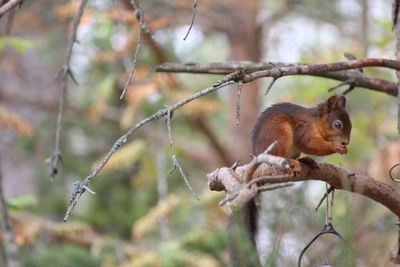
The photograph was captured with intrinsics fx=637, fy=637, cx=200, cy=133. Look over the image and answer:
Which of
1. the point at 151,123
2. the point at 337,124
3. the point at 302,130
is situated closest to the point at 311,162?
the point at 302,130

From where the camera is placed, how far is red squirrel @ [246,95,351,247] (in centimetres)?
258

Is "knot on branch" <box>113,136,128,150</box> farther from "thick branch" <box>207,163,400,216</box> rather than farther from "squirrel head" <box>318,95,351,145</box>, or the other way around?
"squirrel head" <box>318,95,351,145</box>

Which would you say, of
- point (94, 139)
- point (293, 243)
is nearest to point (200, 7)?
point (94, 139)

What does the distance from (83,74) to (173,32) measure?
1440 mm

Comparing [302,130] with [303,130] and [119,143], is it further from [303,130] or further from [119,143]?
[119,143]

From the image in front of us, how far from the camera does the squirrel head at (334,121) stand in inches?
111

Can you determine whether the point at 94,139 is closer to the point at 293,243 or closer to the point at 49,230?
the point at 49,230

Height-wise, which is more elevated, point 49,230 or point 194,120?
point 194,120

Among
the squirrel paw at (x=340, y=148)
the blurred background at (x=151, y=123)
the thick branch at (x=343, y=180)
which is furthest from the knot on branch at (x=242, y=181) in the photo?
the blurred background at (x=151, y=123)

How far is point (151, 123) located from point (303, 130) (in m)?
4.11

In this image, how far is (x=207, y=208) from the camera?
5.78m

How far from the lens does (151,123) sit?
22.1 feet

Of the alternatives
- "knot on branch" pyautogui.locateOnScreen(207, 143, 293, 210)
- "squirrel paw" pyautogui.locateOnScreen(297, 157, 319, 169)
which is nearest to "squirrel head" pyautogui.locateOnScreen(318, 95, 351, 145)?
"squirrel paw" pyautogui.locateOnScreen(297, 157, 319, 169)

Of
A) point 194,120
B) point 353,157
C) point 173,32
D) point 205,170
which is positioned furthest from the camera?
point 205,170
